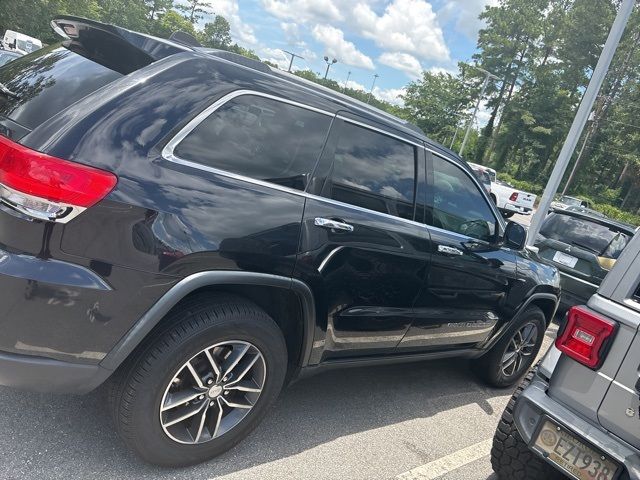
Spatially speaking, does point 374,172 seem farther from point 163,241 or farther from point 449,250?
point 163,241

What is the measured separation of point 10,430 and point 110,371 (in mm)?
823

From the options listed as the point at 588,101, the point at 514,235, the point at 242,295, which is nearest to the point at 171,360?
the point at 242,295

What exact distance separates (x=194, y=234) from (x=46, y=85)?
3.45 ft

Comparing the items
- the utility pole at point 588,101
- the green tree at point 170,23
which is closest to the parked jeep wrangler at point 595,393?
the utility pole at point 588,101

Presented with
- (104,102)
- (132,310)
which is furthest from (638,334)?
(104,102)

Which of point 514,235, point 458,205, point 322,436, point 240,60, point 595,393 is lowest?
point 322,436

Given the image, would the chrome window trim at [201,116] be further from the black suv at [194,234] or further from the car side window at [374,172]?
the car side window at [374,172]

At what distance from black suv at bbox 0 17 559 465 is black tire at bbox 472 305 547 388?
117 centimetres

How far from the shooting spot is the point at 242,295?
96.6 inches

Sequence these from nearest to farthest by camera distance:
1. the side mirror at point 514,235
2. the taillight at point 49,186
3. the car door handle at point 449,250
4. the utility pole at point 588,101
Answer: the taillight at point 49,186, the car door handle at point 449,250, the side mirror at point 514,235, the utility pole at point 588,101

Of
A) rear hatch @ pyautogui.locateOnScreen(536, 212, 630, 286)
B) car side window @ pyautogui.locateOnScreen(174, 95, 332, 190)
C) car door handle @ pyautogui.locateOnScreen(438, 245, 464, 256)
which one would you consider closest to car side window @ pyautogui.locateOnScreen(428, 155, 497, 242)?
car door handle @ pyautogui.locateOnScreen(438, 245, 464, 256)

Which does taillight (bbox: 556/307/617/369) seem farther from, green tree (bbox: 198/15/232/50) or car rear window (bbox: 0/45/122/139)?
green tree (bbox: 198/15/232/50)

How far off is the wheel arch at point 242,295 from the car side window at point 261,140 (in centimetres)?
49

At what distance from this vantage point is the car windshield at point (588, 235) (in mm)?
6309
